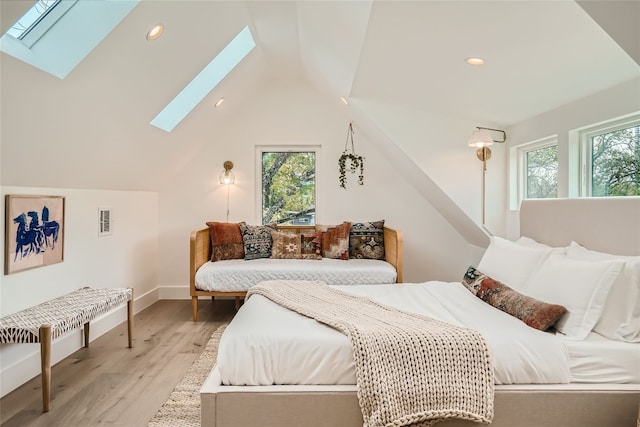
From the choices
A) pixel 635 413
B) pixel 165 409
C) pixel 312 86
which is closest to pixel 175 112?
pixel 312 86

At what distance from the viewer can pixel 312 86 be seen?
495cm

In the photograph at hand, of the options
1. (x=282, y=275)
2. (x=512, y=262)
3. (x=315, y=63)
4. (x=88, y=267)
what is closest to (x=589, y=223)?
(x=512, y=262)

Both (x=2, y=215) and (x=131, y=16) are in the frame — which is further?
(x=2, y=215)

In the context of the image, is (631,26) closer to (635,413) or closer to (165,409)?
(635,413)

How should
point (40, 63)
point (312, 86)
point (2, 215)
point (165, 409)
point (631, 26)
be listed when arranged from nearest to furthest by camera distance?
point (631, 26), point (40, 63), point (165, 409), point (2, 215), point (312, 86)

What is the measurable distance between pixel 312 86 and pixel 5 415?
4.06 m

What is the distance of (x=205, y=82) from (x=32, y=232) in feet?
5.96

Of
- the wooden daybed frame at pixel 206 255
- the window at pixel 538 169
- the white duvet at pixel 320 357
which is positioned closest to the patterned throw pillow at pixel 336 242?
the wooden daybed frame at pixel 206 255

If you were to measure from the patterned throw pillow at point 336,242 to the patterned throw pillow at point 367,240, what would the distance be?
9 centimetres

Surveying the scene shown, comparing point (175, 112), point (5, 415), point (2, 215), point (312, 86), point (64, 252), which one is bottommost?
point (5, 415)

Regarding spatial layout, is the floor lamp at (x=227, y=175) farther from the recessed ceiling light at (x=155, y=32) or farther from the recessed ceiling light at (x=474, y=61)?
the recessed ceiling light at (x=474, y=61)

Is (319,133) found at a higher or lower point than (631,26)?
higher

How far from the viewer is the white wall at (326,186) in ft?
16.3

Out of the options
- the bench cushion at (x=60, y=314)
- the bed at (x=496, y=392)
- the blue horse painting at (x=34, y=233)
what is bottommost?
the bed at (x=496, y=392)
